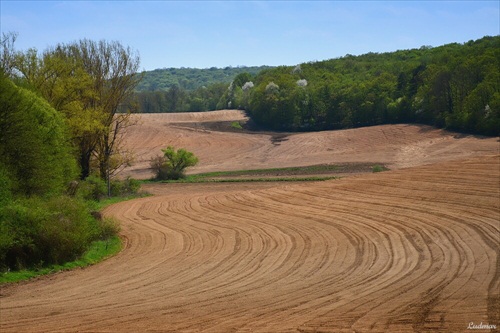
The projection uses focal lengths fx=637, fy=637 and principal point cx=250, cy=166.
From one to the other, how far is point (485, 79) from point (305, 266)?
6254 cm

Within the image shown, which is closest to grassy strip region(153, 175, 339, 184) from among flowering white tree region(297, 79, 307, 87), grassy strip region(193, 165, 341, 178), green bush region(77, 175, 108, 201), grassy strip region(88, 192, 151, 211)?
grassy strip region(193, 165, 341, 178)

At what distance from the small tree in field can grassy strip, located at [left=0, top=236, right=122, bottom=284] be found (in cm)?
3077

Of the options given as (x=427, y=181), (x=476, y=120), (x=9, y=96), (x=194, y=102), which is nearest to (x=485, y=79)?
(x=476, y=120)

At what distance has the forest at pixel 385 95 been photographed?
78.8 m

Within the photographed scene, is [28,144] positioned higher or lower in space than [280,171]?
higher

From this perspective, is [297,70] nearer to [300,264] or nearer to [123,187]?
[123,187]

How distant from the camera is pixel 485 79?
7950 cm

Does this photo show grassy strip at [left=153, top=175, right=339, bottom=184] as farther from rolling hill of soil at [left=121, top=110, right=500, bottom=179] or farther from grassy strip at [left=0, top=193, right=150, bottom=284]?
grassy strip at [left=0, top=193, right=150, bottom=284]

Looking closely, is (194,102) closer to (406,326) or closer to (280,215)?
(280,215)

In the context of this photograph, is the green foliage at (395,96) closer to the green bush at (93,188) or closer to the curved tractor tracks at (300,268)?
the curved tractor tracks at (300,268)

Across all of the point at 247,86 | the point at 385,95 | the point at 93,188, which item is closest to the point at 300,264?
the point at 93,188

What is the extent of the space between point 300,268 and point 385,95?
75714mm

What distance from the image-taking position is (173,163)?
63812 mm

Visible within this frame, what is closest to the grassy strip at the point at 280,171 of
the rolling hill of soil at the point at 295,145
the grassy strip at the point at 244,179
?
the rolling hill of soil at the point at 295,145
